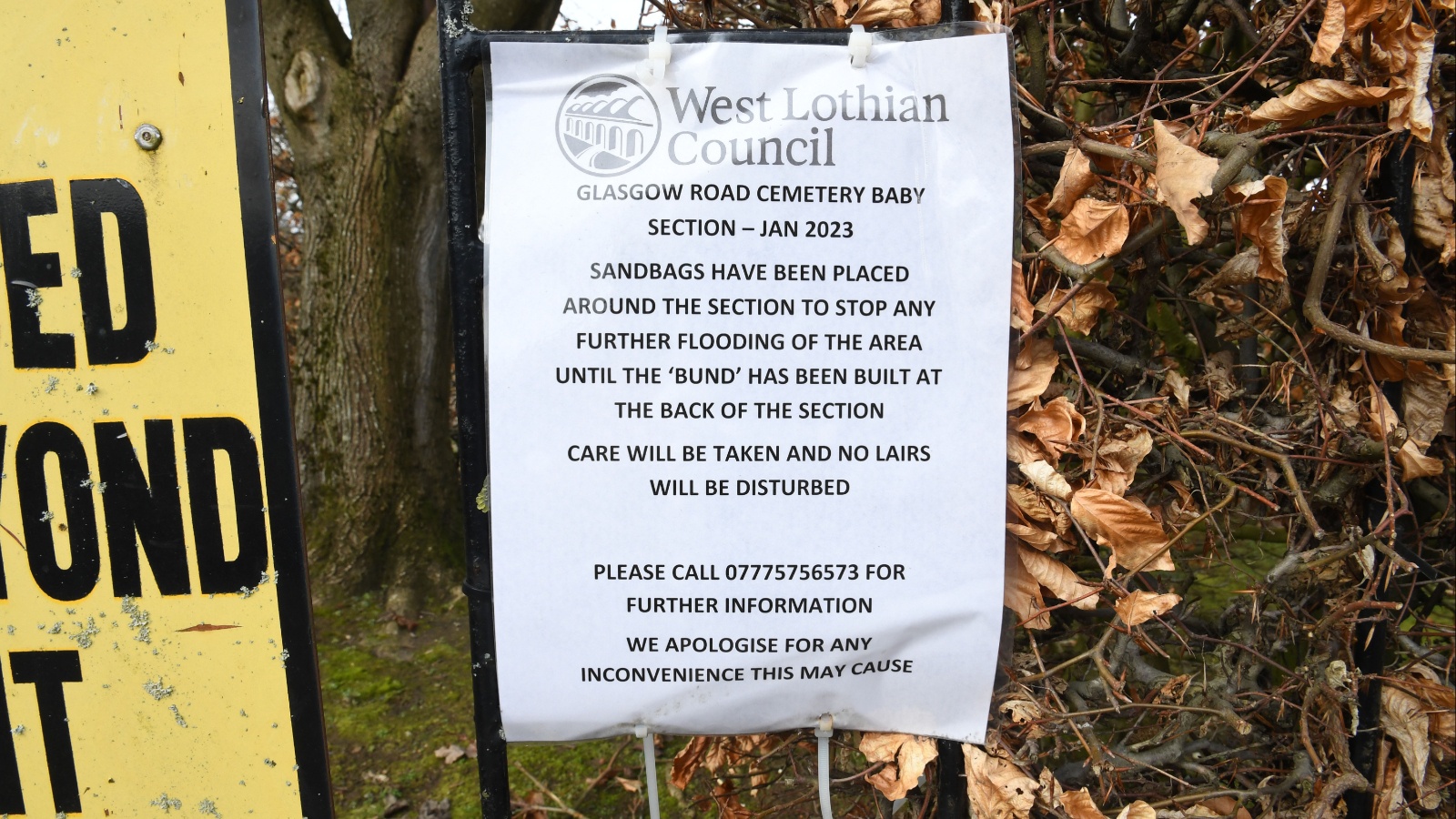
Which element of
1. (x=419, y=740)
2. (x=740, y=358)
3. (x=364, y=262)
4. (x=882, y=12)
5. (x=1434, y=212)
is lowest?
(x=419, y=740)

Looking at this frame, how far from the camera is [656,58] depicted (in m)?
1.35

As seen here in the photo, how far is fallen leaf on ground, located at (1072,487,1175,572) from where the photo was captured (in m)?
1.33

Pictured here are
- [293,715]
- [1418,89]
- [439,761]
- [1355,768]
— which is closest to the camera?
[1418,89]

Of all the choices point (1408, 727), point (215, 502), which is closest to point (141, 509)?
point (215, 502)

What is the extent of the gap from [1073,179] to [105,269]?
1649 mm

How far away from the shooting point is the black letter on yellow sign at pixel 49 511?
141 centimetres

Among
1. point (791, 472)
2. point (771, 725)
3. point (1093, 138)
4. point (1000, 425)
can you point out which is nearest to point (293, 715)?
point (771, 725)

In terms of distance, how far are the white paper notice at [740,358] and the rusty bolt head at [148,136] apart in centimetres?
56

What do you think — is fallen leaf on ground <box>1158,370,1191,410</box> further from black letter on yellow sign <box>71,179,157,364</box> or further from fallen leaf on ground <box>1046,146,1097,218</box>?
black letter on yellow sign <box>71,179,157,364</box>

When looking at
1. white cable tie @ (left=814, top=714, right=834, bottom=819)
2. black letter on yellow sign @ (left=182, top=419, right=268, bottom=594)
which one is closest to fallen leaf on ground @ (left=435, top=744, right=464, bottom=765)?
black letter on yellow sign @ (left=182, top=419, right=268, bottom=594)

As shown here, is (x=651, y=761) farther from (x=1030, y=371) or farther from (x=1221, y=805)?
(x=1221, y=805)

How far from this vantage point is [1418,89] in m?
1.34

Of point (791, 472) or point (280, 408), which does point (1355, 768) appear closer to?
point (791, 472)

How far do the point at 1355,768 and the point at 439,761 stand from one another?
2.45 meters
